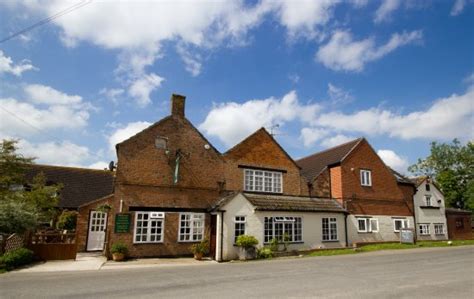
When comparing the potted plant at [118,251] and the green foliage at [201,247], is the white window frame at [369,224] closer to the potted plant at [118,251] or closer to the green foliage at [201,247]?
the green foliage at [201,247]

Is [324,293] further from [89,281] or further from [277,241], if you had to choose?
[277,241]

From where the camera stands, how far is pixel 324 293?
868 cm

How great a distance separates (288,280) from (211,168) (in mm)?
11357

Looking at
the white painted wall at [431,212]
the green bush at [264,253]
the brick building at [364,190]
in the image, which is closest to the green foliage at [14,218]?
the green bush at [264,253]

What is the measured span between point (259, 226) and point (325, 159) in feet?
37.6

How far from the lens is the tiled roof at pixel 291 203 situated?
20.3 m

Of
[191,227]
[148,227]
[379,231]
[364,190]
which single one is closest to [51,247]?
[148,227]

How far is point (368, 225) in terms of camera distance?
25.8 m

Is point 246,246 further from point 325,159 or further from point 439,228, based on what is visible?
point 439,228

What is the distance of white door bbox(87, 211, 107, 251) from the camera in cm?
2161

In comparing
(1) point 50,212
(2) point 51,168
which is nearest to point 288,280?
(1) point 50,212

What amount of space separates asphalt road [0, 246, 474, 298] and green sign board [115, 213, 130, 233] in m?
4.22

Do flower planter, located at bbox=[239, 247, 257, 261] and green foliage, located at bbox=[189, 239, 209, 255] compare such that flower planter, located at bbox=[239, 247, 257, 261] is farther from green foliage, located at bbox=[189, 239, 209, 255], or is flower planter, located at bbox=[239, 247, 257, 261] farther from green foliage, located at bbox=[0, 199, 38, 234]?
green foliage, located at bbox=[0, 199, 38, 234]

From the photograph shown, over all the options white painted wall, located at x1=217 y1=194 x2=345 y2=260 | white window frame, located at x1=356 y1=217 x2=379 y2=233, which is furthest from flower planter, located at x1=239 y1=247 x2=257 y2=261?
white window frame, located at x1=356 y1=217 x2=379 y2=233
